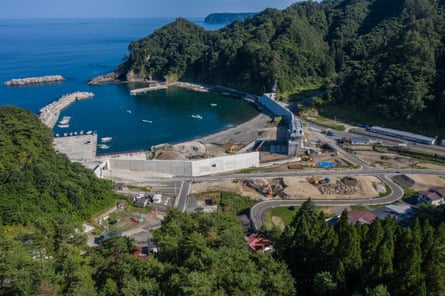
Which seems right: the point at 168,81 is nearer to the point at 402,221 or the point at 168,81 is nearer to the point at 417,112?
the point at 417,112

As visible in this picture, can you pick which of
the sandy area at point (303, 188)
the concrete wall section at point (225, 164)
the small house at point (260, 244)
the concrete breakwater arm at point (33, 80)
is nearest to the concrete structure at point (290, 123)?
the concrete wall section at point (225, 164)

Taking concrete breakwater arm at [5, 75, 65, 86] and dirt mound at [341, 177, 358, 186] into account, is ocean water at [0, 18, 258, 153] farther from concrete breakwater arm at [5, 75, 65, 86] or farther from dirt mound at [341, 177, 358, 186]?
dirt mound at [341, 177, 358, 186]

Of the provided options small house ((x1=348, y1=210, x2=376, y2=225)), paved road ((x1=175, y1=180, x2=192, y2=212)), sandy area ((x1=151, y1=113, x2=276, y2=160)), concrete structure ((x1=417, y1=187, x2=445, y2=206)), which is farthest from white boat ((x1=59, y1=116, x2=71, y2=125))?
concrete structure ((x1=417, y1=187, x2=445, y2=206))

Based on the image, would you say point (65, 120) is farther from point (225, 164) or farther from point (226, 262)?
point (226, 262)

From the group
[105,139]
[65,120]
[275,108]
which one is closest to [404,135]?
[275,108]

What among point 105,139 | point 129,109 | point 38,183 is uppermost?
point 129,109

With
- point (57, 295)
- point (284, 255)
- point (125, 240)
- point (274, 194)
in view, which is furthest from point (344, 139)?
point (57, 295)

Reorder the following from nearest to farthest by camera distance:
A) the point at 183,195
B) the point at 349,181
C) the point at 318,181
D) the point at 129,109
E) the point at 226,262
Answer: the point at 226,262 < the point at 183,195 < the point at 349,181 < the point at 318,181 < the point at 129,109
